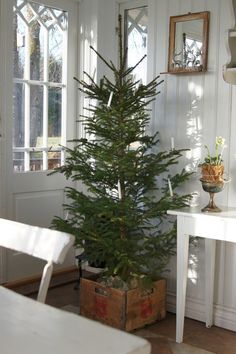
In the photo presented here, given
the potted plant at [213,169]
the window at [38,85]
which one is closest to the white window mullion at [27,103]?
the window at [38,85]

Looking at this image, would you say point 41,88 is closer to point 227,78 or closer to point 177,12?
point 177,12

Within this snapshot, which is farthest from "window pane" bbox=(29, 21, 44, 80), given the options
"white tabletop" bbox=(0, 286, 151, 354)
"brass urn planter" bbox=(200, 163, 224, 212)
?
"white tabletop" bbox=(0, 286, 151, 354)

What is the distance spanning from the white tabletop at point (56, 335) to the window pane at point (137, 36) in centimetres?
244

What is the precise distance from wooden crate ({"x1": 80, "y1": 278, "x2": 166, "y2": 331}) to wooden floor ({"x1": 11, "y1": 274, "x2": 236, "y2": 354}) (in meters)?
0.06

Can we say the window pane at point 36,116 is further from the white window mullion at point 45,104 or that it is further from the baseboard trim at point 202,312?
the baseboard trim at point 202,312

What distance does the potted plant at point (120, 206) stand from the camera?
8.53ft

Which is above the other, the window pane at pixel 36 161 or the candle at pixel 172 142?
the candle at pixel 172 142

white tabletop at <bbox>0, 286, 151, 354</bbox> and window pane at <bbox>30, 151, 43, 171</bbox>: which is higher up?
window pane at <bbox>30, 151, 43, 171</bbox>

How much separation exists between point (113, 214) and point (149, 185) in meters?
0.28

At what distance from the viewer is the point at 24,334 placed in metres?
0.90

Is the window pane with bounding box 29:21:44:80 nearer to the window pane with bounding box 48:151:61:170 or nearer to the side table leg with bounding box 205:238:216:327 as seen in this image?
the window pane with bounding box 48:151:61:170

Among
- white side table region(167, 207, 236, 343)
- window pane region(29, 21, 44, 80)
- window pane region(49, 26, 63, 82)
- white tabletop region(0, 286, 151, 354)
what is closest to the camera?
white tabletop region(0, 286, 151, 354)

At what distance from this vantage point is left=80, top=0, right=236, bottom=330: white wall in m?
2.71

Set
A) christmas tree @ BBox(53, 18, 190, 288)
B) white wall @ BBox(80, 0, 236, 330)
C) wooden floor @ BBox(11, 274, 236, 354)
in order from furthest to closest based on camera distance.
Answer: white wall @ BBox(80, 0, 236, 330) → christmas tree @ BBox(53, 18, 190, 288) → wooden floor @ BBox(11, 274, 236, 354)
